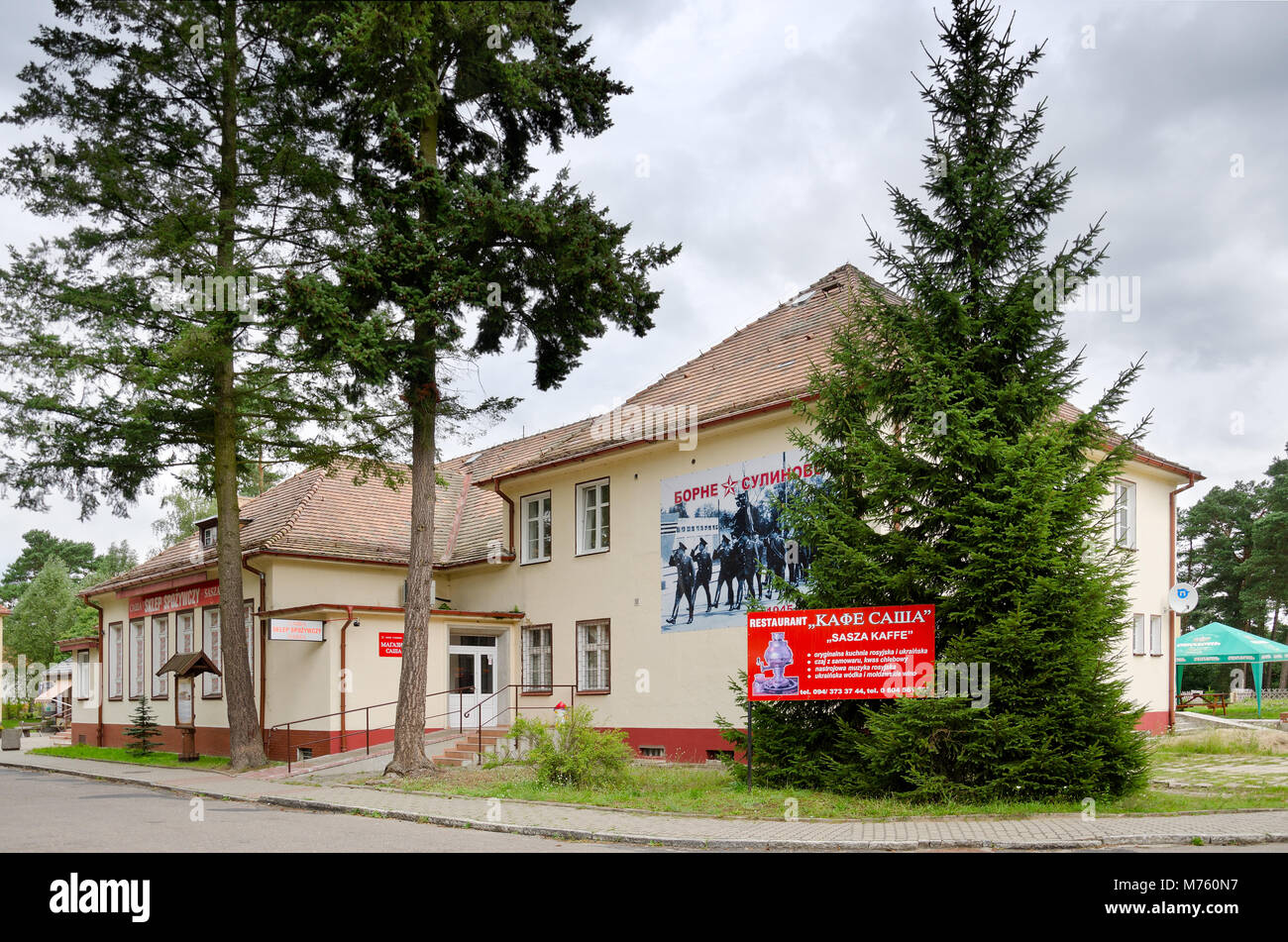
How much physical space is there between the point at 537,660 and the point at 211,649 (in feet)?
33.1

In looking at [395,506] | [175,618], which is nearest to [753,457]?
[395,506]

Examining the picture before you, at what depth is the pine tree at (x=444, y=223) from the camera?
17.0 meters

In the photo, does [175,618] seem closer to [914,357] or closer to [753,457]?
[753,457]

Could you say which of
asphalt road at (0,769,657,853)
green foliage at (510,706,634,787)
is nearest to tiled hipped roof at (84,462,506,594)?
asphalt road at (0,769,657,853)

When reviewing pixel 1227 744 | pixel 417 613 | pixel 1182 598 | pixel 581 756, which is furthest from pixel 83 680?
pixel 1227 744

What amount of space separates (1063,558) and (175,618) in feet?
87.2

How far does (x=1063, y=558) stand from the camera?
43.8 feet

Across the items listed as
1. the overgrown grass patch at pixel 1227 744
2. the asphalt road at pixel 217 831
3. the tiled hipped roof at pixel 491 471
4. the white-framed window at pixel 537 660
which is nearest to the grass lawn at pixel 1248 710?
the overgrown grass patch at pixel 1227 744

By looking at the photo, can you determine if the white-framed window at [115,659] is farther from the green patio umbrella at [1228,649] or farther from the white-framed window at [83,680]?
the green patio umbrella at [1228,649]

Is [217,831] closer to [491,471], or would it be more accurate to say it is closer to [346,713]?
[346,713]

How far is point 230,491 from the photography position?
76.8ft

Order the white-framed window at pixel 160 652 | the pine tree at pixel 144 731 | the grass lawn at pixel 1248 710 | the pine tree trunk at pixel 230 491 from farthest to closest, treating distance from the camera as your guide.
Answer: the grass lawn at pixel 1248 710 < the white-framed window at pixel 160 652 < the pine tree at pixel 144 731 < the pine tree trunk at pixel 230 491

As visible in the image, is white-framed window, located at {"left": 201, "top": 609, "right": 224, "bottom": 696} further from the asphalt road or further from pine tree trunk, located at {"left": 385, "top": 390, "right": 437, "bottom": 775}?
pine tree trunk, located at {"left": 385, "top": 390, "right": 437, "bottom": 775}

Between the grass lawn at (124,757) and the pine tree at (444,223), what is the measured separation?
9.80 metres
